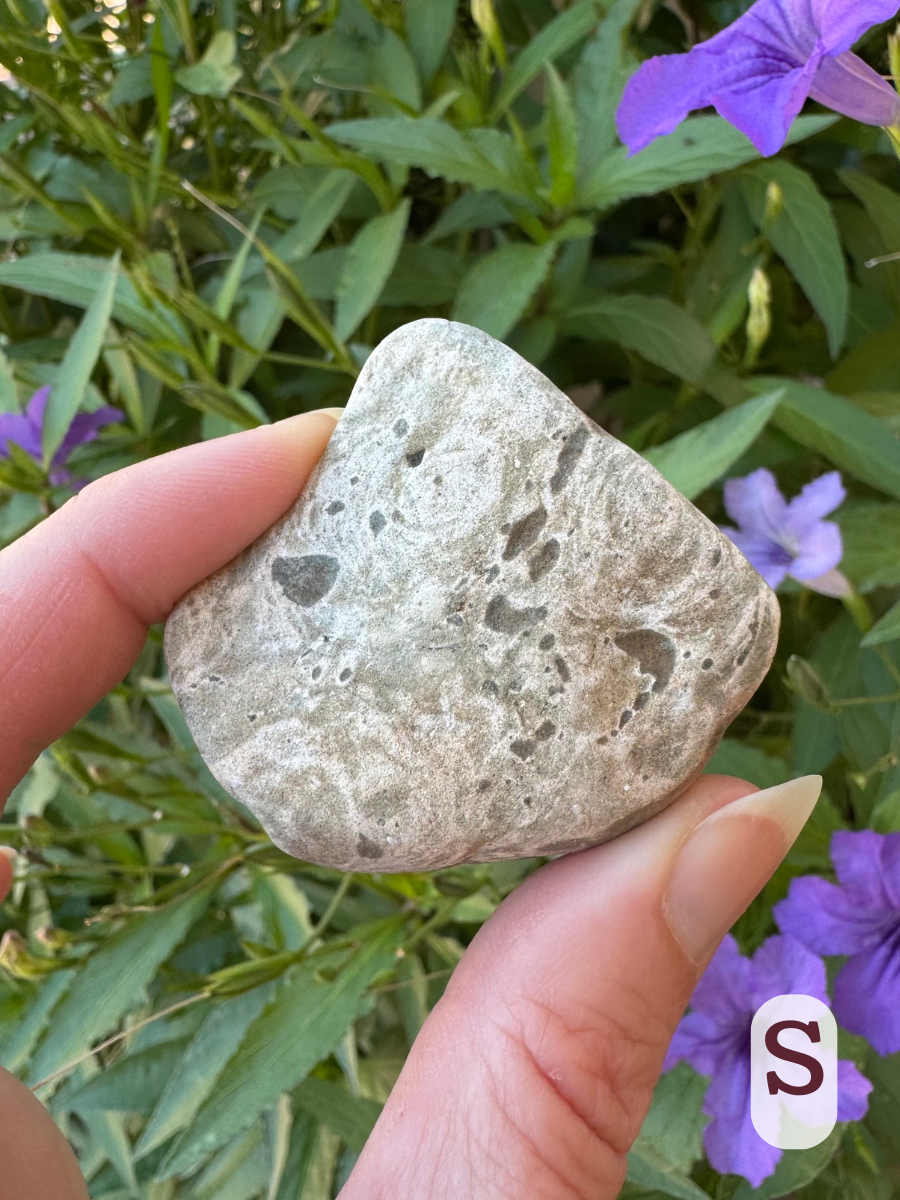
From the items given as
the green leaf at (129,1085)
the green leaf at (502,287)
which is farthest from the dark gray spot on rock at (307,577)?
the green leaf at (129,1085)

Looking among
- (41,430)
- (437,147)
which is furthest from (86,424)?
(437,147)

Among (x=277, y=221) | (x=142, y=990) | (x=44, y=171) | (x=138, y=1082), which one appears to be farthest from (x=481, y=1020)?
(x=44, y=171)

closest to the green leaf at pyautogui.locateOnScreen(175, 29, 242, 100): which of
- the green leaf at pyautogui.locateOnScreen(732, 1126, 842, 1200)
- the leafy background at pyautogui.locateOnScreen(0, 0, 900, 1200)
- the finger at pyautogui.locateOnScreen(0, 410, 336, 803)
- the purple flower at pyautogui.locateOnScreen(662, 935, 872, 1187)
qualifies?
the leafy background at pyautogui.locateOnScreen(0, 0, 900, 1200)

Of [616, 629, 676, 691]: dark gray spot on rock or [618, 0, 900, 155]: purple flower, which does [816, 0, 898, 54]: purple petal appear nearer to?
[618, 0, 900, 155]: purple flower

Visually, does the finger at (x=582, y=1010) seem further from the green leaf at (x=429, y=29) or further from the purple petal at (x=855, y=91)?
the green leaf at (x=429, y=29)

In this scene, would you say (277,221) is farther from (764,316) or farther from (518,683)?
(518,683)
